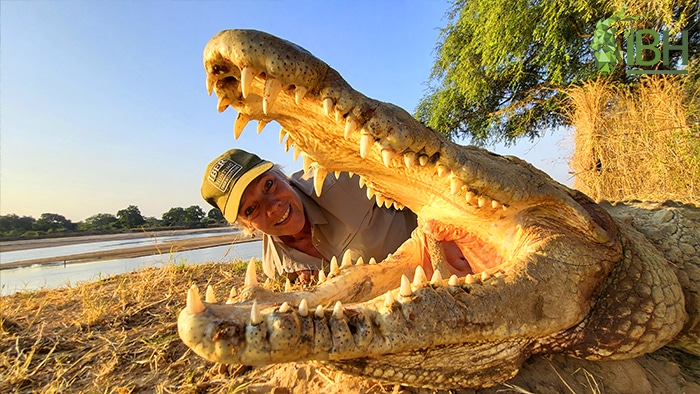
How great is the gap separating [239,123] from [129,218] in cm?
3231

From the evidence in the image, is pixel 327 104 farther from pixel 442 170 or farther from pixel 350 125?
pixel 442 170

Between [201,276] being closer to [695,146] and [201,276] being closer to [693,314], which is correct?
[693,314]

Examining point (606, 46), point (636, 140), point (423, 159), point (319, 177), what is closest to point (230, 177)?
point (319, 177)

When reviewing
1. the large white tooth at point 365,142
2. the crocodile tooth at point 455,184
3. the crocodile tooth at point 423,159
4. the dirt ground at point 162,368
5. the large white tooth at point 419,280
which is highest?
the large white tooth at point 365,142

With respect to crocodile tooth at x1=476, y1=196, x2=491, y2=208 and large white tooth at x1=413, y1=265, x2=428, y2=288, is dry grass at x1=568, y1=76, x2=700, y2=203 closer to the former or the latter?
crocodile tooth at x1=476, y1=196, x2=491, y2=208

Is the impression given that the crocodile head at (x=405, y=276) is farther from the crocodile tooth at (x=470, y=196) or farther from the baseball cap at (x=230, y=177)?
the baseball cap at (x=230, y=177)

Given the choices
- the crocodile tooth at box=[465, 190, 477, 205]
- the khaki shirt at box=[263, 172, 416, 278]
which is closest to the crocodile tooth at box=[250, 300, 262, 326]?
the crocodile tooth at box=[465, 190, 477, 205]

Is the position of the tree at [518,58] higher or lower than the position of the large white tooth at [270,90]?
higher

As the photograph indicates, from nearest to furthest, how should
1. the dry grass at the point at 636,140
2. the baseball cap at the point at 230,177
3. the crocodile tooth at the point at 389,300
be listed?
the crocodile tooth at the point at 389,300
the baseball cap at the point at 230,177
the dry grass at the point at 636,140

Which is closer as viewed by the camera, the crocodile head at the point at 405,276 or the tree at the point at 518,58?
the crocodile head at the point at 405,276

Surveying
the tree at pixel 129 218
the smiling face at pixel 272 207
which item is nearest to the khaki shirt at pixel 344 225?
the smiling face at pixel 272 207

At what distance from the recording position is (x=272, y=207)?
3.57 metres

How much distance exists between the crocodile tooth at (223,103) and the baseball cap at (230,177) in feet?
6.17

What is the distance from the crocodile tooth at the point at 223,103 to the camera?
58.3 inches
